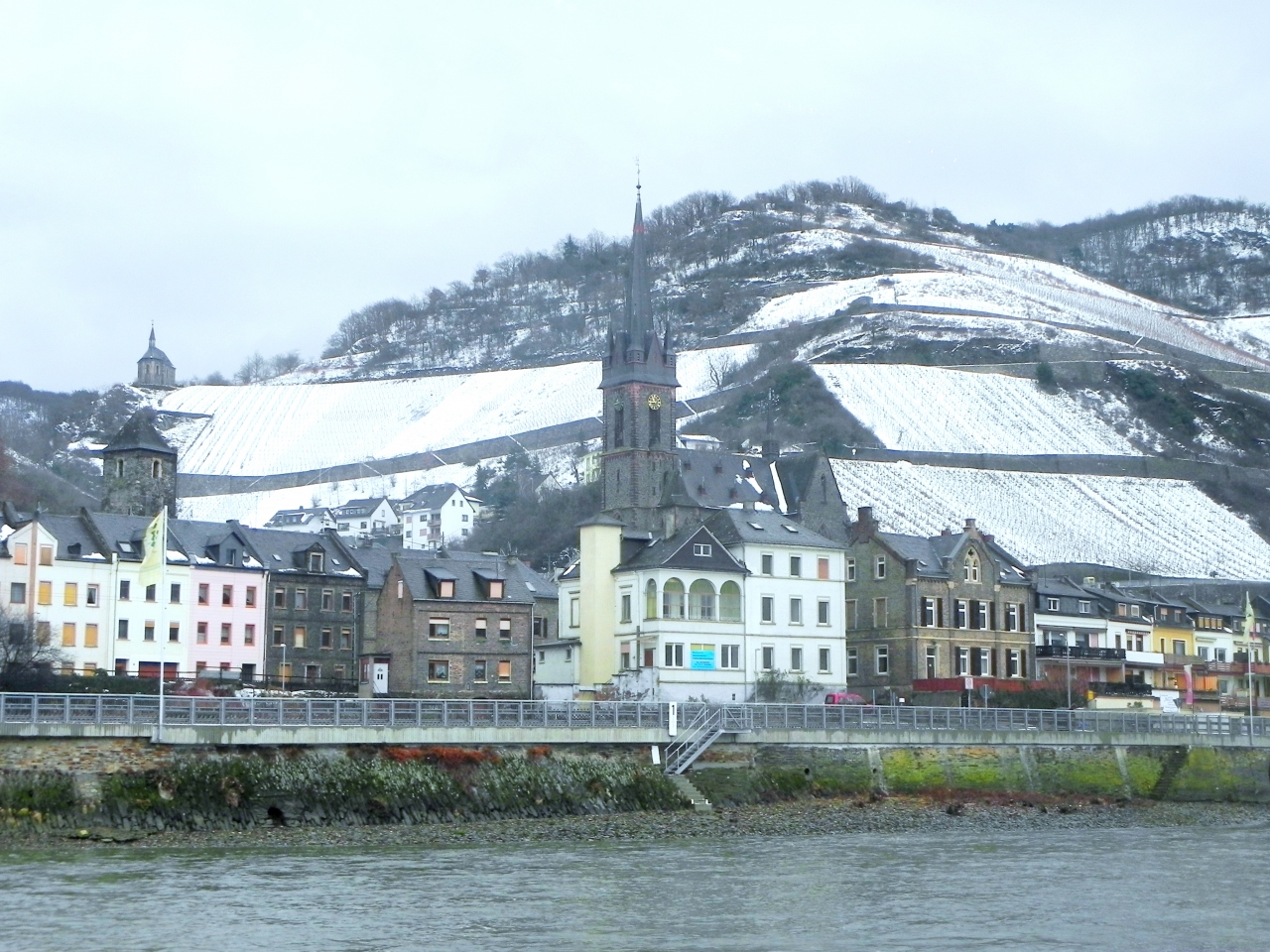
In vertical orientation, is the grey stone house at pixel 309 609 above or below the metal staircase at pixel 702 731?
above

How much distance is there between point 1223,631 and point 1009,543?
4688cm

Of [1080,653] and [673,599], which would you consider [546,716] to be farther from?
[1080,653]

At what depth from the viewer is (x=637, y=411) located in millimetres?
147375

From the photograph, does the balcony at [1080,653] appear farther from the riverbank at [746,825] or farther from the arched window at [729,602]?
the riverbank at [746,825]

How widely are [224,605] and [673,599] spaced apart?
20.7m

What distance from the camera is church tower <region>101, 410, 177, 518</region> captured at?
122m

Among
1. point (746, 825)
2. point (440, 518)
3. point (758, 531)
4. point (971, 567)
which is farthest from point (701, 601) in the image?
point (440, 518)

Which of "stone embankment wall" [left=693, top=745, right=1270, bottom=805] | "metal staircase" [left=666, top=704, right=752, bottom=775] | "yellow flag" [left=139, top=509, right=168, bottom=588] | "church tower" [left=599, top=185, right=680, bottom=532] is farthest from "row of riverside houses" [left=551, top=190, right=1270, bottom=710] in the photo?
"church tower" [left=599, top=185, right=680, bottom=532]

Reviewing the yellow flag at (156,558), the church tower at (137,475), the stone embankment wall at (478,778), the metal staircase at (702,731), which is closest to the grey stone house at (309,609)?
the yellow flag at (156,558)

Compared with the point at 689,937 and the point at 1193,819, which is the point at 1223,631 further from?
the point at 689,937

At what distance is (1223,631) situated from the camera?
4380 inches

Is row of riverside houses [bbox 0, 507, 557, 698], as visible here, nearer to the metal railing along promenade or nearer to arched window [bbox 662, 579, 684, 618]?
arched window [bbox 662, 579, 684, 618]

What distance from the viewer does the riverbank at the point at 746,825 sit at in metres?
46.0

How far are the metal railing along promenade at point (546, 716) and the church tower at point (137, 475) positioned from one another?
67.8 m
